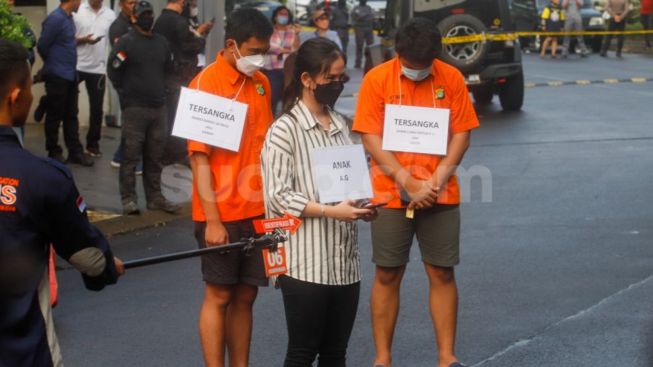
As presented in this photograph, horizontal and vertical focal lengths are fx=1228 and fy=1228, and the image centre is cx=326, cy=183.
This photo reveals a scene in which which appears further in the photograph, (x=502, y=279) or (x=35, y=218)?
(x=502, y=279)

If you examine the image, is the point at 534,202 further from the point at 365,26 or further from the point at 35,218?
the point at 365,26

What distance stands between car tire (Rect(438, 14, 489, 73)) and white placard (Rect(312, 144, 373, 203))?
1336 centimetres

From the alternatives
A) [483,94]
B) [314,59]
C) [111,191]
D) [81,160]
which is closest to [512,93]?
[483,94]

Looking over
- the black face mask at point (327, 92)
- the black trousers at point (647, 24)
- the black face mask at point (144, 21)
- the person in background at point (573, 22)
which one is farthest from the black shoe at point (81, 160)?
the black trousers at point (647, 24)

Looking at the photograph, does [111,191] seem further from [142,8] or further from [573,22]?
[573,22]

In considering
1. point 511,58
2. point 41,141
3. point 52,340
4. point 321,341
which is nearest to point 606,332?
point 321,341

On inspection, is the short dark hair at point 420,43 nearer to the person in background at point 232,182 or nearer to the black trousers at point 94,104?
the person in background at point 232,182

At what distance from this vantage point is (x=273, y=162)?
16.8ft

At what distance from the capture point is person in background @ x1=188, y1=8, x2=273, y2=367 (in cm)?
564

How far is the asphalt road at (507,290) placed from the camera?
21.9ft

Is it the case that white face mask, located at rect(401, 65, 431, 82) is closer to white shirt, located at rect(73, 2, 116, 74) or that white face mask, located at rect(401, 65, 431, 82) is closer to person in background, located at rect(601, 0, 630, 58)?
white shirt, located at rect(73, 2, 116, 74)

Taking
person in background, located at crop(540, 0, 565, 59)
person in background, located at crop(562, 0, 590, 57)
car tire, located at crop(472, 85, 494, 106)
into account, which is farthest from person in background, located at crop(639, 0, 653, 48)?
car tire, located at crop(472, 85, 494, 106)

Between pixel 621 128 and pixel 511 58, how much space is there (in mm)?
3245

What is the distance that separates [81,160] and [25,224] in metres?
9.33
